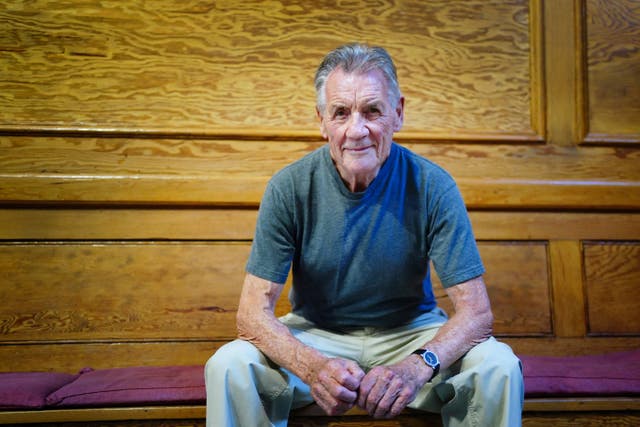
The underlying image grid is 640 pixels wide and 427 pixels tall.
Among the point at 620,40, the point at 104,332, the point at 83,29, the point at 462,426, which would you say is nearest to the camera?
the point at 462,426

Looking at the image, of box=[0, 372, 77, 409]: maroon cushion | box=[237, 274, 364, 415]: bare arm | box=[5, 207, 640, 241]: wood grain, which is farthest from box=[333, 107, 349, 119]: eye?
box=[0, 372, 77, 409]: maroon cushion

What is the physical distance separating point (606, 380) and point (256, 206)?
52.6 inches

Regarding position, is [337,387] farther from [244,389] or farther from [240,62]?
[240,62]

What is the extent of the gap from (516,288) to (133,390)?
4.88 ft

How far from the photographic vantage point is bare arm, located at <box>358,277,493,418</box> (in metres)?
1.15

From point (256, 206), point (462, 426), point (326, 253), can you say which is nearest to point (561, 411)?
point (462, 426)

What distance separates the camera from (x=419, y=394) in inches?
53.0

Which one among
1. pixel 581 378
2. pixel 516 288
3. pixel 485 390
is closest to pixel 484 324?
pixel 485 390

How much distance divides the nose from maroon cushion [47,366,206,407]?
83 centimetres

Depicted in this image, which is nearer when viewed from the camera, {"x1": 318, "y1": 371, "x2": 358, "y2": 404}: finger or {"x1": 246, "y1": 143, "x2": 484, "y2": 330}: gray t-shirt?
{"x1": 318, "y1": 371, "x2": 358, "y2": 404}: finger

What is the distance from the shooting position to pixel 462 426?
1.26 m

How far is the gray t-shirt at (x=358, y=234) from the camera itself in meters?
1.45

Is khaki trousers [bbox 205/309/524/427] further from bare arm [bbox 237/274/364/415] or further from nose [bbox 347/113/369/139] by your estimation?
nose [bbox 347/113/369/139]

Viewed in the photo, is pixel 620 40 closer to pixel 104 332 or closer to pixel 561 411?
pixel 561 411
